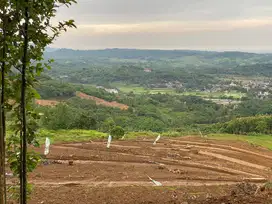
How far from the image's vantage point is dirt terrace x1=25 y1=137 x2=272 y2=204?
8867 millimetres

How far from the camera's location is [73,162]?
13117 millimetres

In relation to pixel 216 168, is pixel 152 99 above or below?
below

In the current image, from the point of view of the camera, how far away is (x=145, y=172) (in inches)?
482

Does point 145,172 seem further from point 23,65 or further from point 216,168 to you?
point 23,65

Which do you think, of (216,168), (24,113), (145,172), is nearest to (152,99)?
(216,168)

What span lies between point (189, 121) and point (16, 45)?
5782cm

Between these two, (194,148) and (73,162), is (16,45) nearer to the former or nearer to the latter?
(73,162)

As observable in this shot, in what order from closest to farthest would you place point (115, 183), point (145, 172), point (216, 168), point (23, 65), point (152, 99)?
point (23, 65), point (115, 183), point (145, 172), point (216, 168), point (152, 99)

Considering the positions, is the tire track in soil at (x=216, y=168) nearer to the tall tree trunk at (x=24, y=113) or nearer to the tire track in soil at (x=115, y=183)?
the tire track in soil at (x=115, y=183)

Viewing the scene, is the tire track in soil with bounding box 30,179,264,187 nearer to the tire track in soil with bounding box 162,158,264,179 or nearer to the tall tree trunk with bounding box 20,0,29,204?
the tire track in soil with bounding box 162,158,264,179

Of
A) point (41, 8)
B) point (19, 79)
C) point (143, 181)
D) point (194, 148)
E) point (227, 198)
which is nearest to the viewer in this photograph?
point (41, 8)

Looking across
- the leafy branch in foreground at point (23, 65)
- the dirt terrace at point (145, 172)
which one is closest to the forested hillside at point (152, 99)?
the leafy branch in foreground at point (23, 65)

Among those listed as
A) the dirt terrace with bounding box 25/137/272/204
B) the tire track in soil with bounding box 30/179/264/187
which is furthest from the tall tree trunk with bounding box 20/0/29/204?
the tire track in soil with bounding box 30/179/264/187

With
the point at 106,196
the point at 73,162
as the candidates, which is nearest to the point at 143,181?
the point at 106,196
